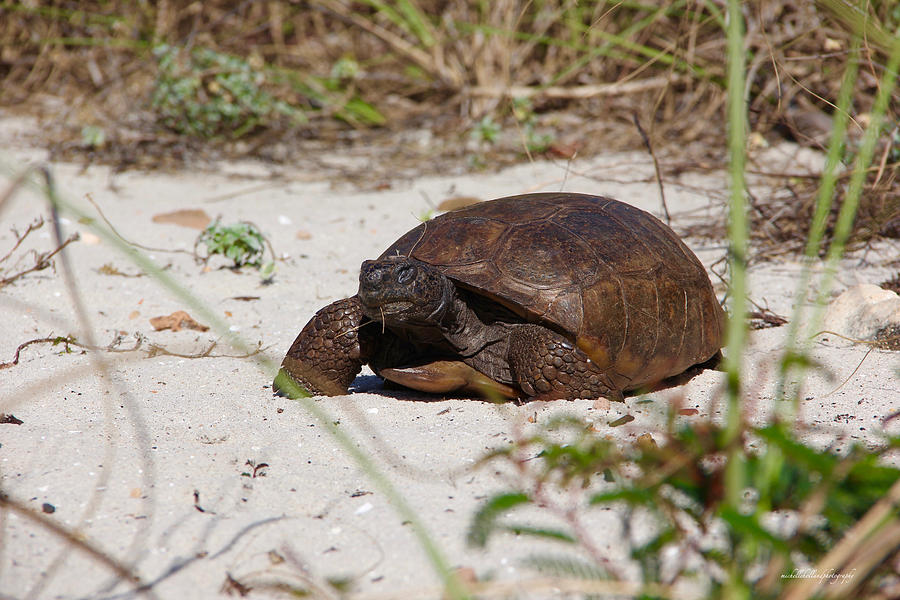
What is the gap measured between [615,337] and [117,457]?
62.7 inches

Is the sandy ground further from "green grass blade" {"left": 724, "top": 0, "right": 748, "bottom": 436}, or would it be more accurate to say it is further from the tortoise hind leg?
"green grass blade" {"left": 724, "top": 0, "right": 748, "bottom": 436}

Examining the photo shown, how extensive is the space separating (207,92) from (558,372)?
16.3 feet

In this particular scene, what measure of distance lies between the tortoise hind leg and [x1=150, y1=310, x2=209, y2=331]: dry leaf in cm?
162

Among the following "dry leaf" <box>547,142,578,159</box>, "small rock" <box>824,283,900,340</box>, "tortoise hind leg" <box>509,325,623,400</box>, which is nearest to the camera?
"tortoise hind leg" <box>509,325,623,400</box>

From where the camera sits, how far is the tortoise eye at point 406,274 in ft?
8.62

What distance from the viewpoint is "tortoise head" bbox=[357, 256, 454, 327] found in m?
2.60

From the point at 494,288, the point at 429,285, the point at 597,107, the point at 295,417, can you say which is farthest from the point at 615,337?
the point at 597,107

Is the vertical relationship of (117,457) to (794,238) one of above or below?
above

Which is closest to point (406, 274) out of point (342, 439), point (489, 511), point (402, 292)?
point (402, 292)

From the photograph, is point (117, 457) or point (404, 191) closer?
point (117, 457)

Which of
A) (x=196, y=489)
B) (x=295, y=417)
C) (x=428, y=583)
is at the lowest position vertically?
(x=295, y=417)

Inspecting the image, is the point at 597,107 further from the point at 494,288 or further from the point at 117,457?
the point at 117,457

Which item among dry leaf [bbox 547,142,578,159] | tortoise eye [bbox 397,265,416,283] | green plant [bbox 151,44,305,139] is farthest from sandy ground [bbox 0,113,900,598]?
green plant [bbox 151,44,305,139]

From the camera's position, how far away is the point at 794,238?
459 cm
